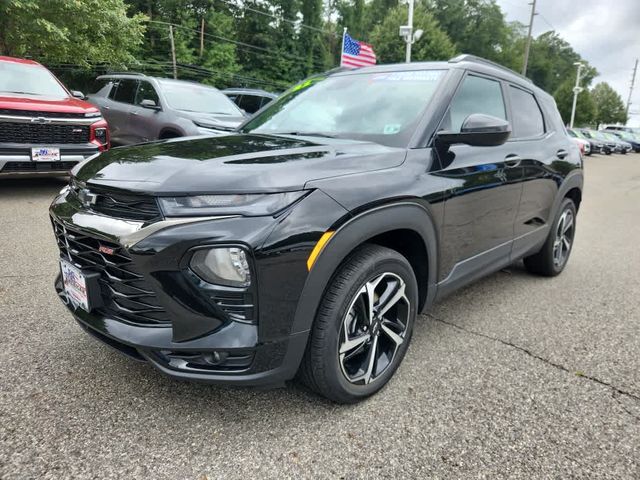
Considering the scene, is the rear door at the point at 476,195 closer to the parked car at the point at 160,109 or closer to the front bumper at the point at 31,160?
the parked car at the point at 160,109

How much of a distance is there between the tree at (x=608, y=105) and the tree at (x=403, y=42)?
48.2 meters

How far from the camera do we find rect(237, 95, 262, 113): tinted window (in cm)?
1261

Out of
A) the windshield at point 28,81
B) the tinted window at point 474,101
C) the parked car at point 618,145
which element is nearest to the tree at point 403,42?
the parked car at point 618,145

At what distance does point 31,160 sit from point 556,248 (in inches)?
233

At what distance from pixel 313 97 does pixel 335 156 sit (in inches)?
48.6

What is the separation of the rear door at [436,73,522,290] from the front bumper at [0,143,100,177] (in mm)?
5193

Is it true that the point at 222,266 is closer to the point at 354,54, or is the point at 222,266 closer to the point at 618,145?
the point at 354,54

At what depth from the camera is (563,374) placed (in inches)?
104

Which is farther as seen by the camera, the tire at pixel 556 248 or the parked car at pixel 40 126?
the parked car at pixel 40 126

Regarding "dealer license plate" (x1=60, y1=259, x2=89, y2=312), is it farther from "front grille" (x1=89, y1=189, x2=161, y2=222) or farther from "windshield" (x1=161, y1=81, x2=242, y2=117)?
"windshield" (x1=161, y1=81, x2=242, y2=117)

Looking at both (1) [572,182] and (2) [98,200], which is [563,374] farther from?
(2) [98,200]

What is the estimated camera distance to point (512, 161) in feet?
10.5

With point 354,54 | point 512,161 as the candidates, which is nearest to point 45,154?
point 512,161

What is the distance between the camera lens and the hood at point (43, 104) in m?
5.68
